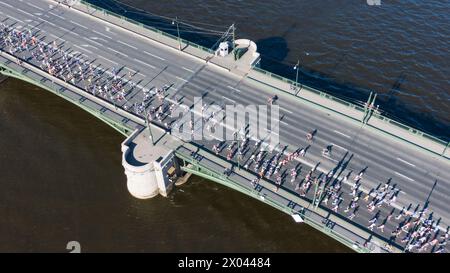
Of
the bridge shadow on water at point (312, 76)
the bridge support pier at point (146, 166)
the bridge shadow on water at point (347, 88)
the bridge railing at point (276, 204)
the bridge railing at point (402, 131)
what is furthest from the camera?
the bridge shadow on water at point (312, 76)

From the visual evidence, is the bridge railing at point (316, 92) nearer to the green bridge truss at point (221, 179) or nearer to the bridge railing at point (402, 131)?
the bridge railing at point (402, 131)

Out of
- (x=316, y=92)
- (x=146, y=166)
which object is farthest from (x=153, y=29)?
(x=316, y=92)

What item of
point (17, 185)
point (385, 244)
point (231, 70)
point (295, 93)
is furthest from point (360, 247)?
point (17, 185)

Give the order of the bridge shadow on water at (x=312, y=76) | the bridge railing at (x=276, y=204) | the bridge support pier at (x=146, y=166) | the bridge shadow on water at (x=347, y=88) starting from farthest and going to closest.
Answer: the bridge shadow on water at (x=312, y=76), the bridge shadow on water at (x=347, y=88), the bridge support pier at (x=146, y=166), the bridge railing at (x=276, y=204)

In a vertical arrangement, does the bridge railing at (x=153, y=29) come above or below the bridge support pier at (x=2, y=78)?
above

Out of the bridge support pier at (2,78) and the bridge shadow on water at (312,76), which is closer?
the bridge shadow on water at (312,76)

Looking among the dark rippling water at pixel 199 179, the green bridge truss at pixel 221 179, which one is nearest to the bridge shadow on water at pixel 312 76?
the dark rippling water at pixel 199 179

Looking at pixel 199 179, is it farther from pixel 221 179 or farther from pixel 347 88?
pixel 347 88
